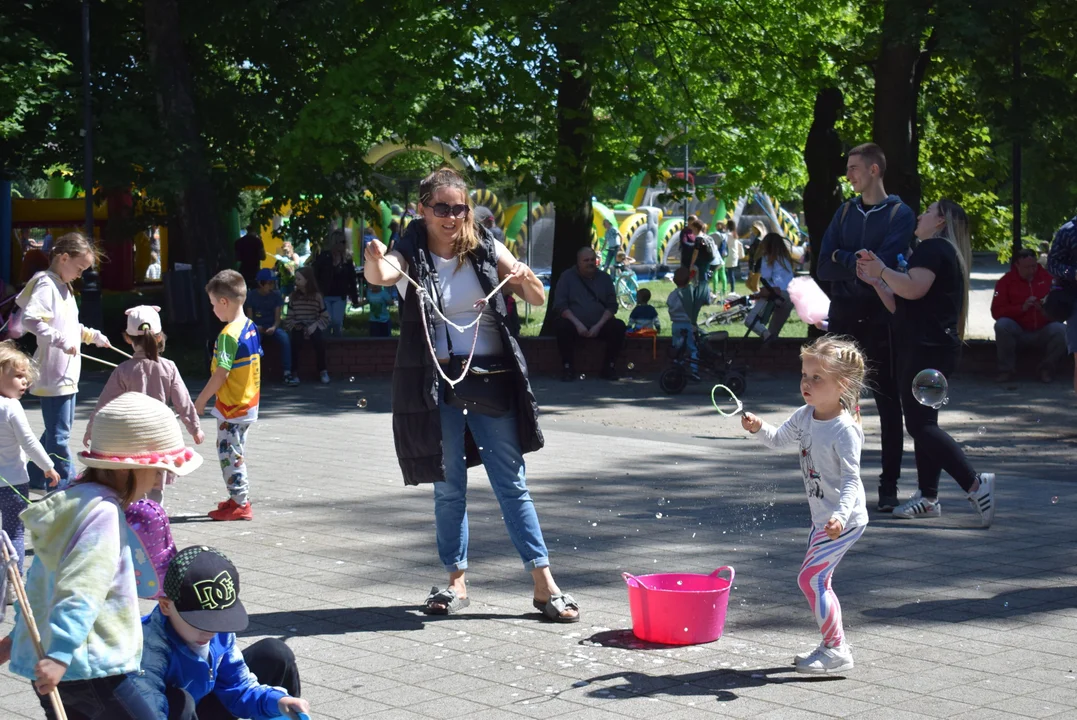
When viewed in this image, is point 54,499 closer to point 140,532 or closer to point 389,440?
point 140,532

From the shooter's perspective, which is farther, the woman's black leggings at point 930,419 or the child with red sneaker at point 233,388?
the child with red sneaker at point 233,388

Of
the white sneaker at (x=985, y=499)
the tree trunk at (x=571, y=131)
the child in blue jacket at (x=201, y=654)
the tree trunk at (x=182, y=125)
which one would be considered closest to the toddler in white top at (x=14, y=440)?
the child in blue jacket at (x=201, y=654)

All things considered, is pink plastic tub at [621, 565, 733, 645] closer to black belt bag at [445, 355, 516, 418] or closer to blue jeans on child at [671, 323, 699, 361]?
black belt bag at [445, 355, 516, 418]

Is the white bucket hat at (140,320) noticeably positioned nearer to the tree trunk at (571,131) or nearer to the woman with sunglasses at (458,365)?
the woman with sunglasses at (458,365)

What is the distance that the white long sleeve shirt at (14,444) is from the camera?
6527 millimetres

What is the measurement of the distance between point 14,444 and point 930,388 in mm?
4836

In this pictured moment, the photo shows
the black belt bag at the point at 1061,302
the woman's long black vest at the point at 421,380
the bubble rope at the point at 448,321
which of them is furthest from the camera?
the black belt bag at the point at 1061,302

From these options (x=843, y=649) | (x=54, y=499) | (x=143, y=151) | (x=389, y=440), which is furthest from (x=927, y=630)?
(x=143, y=151)

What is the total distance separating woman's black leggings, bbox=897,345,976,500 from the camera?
320 inches

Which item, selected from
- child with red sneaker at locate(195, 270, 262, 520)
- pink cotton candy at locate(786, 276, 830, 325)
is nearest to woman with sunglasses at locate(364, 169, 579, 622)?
pink cotton candy at locate(786, 276, 830, 325)

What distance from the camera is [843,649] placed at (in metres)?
5.38

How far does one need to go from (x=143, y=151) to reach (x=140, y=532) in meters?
16.1

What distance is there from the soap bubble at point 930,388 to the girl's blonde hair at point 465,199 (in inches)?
120

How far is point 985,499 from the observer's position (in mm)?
8102
